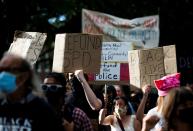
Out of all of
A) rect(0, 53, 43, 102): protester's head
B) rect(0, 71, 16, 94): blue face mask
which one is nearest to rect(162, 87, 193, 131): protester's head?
rect(0, 53, 43, 102): protester's head

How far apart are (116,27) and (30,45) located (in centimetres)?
639

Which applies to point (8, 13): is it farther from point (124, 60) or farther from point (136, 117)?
point (136, 117)

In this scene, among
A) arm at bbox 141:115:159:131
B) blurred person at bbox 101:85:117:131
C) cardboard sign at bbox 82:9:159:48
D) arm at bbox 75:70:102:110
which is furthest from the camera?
cardboard sign at bbox 82:9:159:48

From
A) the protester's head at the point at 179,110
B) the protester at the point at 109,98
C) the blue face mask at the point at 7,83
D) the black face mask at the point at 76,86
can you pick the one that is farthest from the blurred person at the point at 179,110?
the protester at the point at 109,98

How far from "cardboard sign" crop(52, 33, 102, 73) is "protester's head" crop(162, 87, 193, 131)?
229cm

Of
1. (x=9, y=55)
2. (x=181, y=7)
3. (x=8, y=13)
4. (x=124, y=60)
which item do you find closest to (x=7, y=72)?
(x=9, y=55)

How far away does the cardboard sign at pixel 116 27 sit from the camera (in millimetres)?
13320

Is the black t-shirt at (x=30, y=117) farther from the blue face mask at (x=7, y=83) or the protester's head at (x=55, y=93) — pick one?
the protester's head at (x=55, y=93)

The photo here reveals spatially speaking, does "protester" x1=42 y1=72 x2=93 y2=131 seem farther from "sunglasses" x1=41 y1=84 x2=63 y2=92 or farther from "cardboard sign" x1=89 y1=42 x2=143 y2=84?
"cardboard sign" x1=89 y1=42 x2=143 y2=84

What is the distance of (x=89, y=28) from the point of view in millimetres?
13328

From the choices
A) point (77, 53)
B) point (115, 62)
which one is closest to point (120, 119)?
point (77, 53)

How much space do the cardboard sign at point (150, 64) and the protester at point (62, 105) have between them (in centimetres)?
271

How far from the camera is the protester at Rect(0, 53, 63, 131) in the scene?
4.02 meters

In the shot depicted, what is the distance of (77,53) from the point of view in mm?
6586
